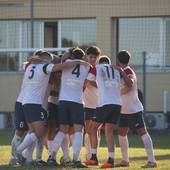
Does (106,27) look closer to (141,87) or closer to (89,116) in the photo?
(141,87)

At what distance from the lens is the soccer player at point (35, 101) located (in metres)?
9.43

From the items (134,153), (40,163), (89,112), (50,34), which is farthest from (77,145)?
(50,34)

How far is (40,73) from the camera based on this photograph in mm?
9508

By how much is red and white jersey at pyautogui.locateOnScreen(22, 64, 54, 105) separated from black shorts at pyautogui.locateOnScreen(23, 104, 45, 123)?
2.5 inches

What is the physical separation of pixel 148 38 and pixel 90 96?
32.1 ft

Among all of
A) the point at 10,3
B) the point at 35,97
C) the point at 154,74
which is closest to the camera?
the point at 35,97

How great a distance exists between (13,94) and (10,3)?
4.31 meters

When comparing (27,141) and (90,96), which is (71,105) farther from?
(90,96)

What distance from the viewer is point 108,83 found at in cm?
946

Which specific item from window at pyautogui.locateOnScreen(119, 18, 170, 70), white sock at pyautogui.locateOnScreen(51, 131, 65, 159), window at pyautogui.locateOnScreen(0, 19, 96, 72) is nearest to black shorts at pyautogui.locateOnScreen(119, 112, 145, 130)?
white sock at pyautogui.locateOnScreen(51, 131, 65, 159)

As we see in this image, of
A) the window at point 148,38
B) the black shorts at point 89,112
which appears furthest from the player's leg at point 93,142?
the window at point 148,38

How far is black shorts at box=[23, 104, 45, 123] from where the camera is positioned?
9422 mm

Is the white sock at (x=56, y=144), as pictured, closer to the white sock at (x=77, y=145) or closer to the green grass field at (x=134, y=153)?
the white sock at (x=77, y=145)

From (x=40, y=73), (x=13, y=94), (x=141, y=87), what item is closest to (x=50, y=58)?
(x=40, y=73)
